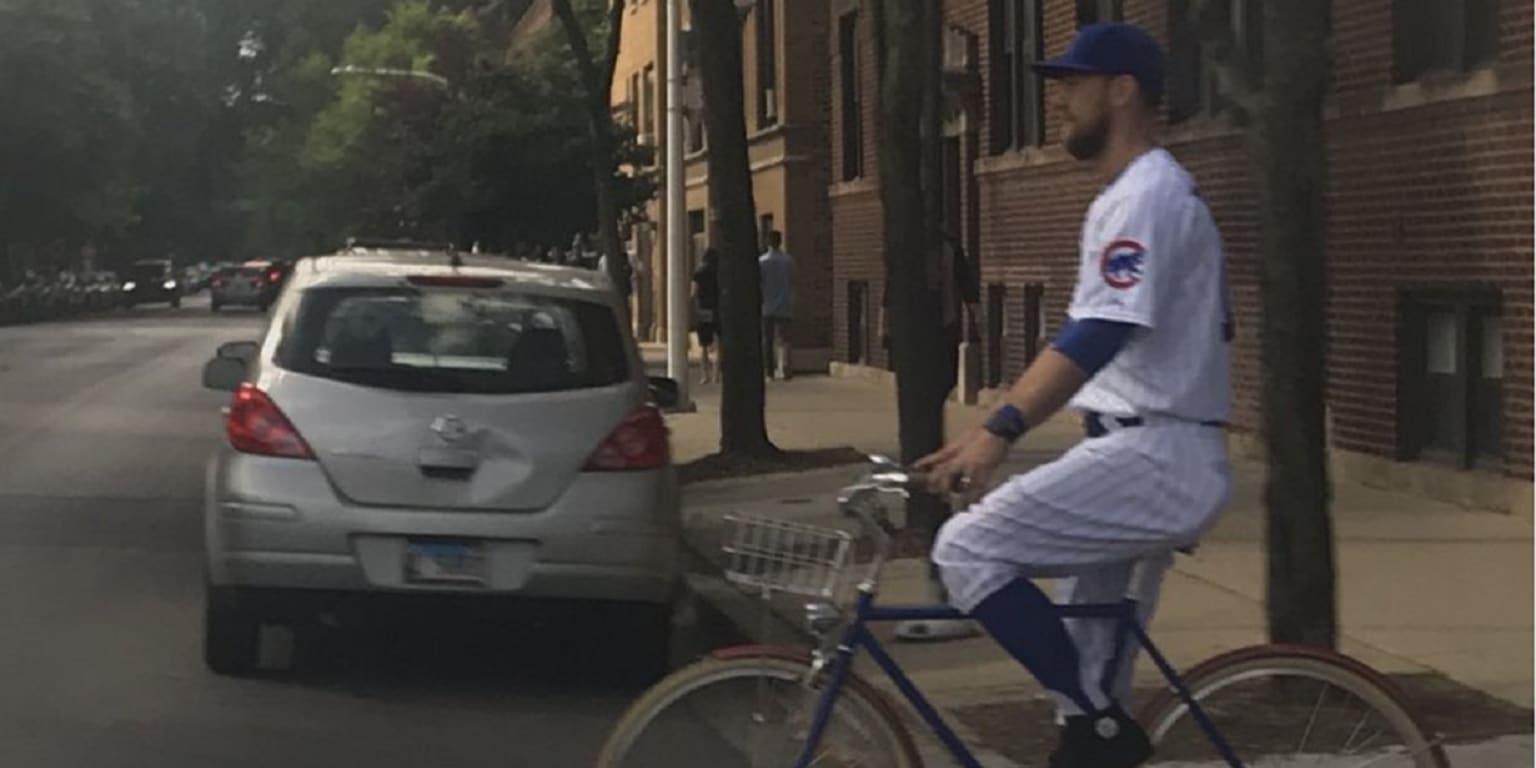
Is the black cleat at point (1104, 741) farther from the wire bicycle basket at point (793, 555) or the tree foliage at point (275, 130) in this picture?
the tree foliage at point (275, 130)

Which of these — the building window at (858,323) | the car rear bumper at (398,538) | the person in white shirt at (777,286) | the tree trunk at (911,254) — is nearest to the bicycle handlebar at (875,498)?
the car rear bumper at (398,538)

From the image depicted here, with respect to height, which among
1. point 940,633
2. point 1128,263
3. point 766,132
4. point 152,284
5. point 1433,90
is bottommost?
point 152,284

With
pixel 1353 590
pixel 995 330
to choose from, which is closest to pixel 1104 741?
pixel 1353 590

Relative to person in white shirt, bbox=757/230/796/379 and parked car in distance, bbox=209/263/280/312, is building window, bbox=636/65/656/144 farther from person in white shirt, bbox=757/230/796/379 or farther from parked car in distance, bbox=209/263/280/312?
parked car in distance, bbox=209/263/280/312

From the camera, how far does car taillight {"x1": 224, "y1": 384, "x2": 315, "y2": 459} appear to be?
9406 mm

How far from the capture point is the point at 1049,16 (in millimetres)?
23672

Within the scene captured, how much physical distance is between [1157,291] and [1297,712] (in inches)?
40.8

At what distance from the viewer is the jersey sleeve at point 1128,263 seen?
5203mm

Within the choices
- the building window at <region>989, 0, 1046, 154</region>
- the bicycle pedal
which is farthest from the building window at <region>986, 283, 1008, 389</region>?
the bicycle pedal

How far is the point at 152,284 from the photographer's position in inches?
3964

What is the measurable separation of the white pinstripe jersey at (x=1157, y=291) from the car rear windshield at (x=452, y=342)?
14.7 ft

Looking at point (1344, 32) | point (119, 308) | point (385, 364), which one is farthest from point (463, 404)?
point (119, 308)

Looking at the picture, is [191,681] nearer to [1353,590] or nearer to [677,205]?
[1353,590]

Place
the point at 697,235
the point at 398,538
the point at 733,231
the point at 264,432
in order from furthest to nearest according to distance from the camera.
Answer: the point at 697,235 → the point at 733,231 → the point at 264,432 → the point at 398,538
